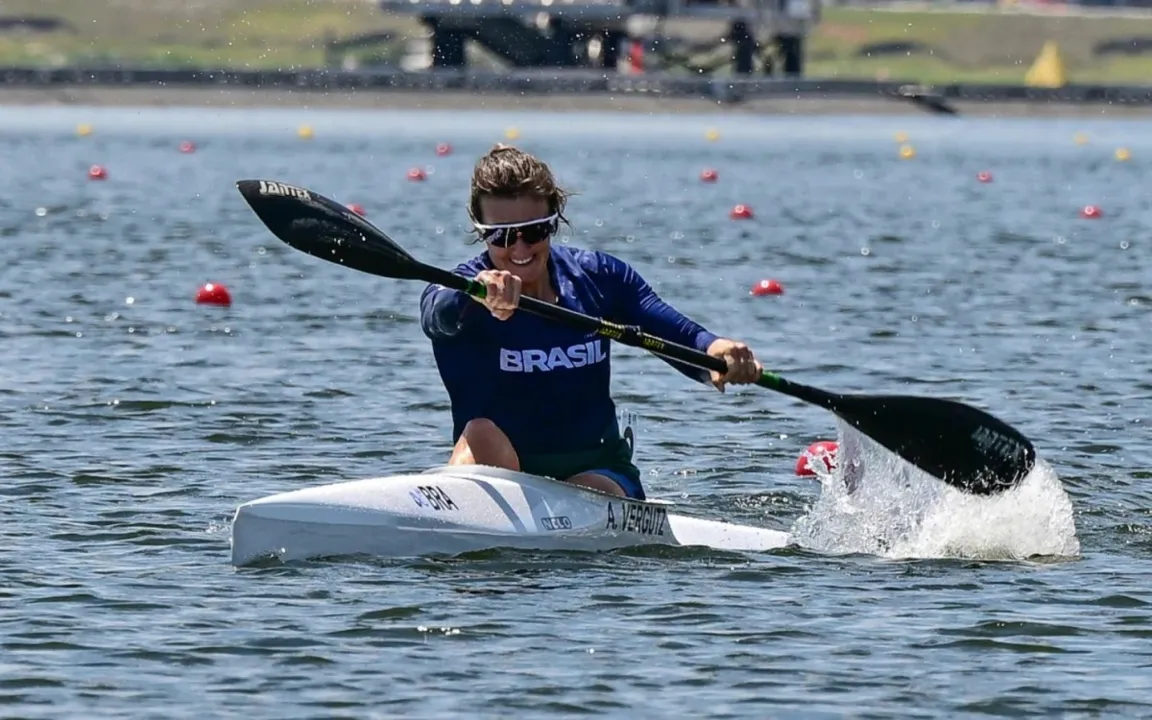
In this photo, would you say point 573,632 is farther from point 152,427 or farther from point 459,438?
point 152,427

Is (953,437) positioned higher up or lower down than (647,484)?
higher up

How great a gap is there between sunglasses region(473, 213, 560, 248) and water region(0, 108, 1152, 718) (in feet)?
4.44

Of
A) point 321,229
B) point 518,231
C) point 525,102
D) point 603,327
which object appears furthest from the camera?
point 525,102

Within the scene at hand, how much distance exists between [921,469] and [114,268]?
49.2ft

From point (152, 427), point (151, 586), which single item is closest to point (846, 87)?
point (152, 427)

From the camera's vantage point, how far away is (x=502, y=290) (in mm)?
8969

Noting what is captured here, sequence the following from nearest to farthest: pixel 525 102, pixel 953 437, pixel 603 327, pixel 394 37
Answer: pixel 603 327, pixel 953 437, pixel 525 102, pixel 394 37

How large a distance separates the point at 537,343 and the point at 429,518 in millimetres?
867

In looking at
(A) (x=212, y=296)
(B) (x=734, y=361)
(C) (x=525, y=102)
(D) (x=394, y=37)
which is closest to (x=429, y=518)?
(B) (x=734, y=361)

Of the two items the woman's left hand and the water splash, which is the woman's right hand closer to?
the woman's left hand

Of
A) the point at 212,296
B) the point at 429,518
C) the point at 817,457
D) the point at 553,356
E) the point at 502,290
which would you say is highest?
the point at 502,290

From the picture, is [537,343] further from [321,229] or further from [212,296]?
[212,296]

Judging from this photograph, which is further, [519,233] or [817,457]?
[817,457]

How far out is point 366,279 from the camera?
23594mm
